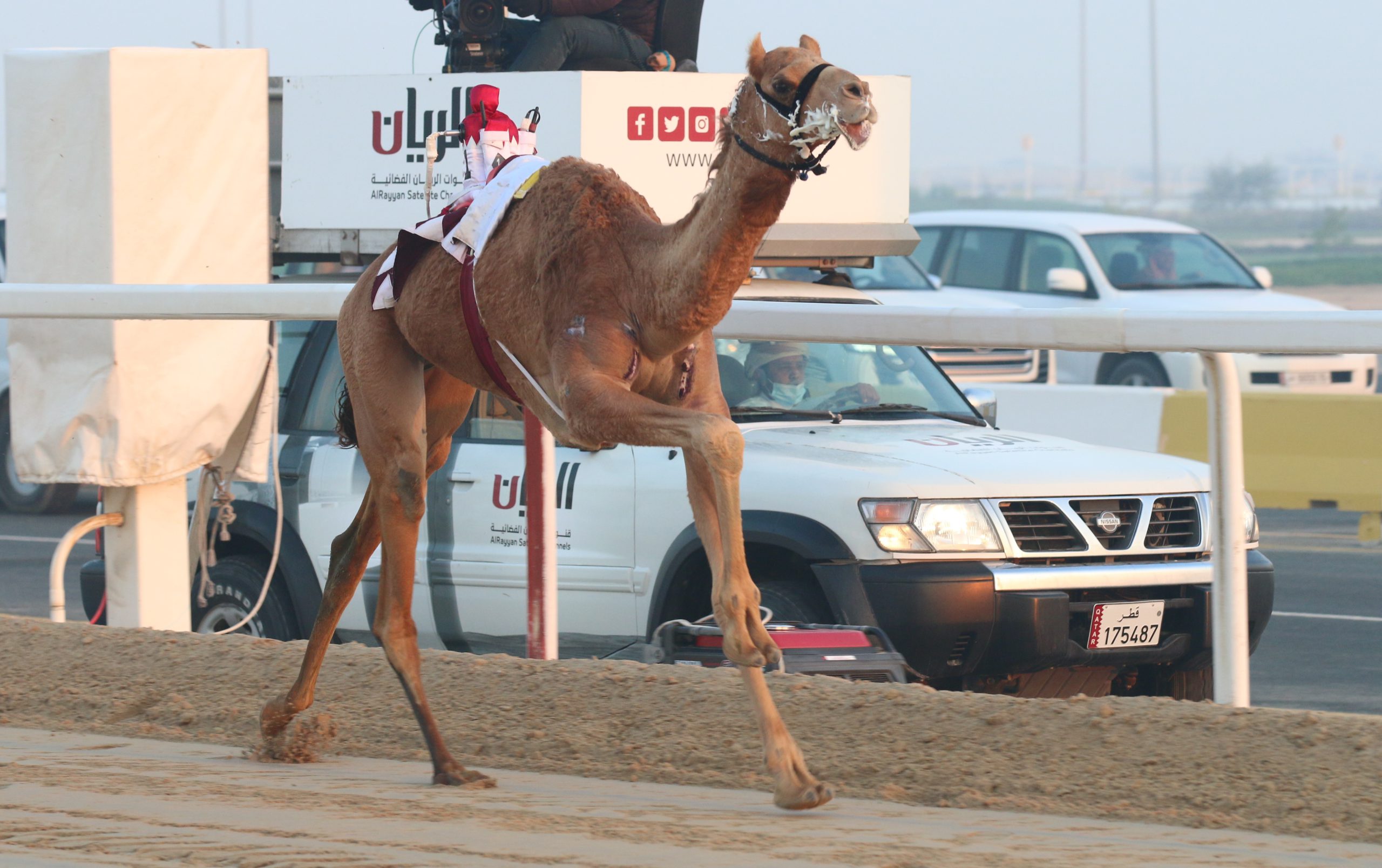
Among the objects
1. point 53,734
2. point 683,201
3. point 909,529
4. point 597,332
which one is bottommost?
point 53,734

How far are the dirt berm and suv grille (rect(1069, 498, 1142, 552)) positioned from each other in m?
1.80

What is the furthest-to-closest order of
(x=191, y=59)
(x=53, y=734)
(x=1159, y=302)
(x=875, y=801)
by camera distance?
(x=1159, y=302) < (x=191, y=59) < (x=53, y=734) < (x=875, y=801)

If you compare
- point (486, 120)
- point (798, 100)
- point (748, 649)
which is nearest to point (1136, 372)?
point (486, 120)

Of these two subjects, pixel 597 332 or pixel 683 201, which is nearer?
pixel 597 332

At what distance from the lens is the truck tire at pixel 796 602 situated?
7270 millimetres

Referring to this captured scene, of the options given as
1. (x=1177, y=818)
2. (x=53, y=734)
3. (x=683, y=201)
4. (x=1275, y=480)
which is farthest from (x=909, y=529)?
(x=1275, y=480)

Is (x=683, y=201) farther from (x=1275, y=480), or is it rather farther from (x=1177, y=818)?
(x=1275, y=480)

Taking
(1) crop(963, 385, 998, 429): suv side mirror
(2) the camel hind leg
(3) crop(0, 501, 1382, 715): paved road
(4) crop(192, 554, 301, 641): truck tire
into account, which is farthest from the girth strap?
(3) crop(0, 501, 1382, 715): paved road

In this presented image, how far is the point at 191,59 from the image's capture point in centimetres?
750

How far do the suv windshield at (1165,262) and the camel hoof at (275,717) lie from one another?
1576 centimetres

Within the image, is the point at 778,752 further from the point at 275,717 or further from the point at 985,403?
the point at 985,403

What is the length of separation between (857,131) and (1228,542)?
6.44ft

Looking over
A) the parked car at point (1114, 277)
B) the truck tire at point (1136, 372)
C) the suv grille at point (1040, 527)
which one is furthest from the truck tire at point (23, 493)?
the suv grille at point (1040, 527)

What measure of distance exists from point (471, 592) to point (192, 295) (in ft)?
6.36
